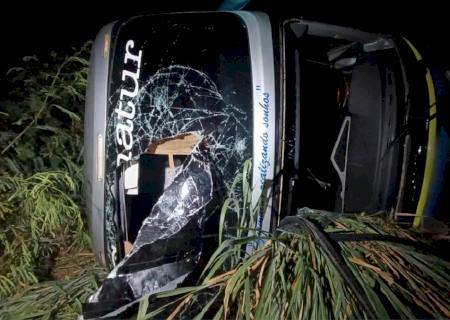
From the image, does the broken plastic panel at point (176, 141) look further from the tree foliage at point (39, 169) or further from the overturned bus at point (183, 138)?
the tree foliage at point (39, 169)

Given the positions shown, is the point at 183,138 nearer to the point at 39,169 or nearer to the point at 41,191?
the point at 41,191

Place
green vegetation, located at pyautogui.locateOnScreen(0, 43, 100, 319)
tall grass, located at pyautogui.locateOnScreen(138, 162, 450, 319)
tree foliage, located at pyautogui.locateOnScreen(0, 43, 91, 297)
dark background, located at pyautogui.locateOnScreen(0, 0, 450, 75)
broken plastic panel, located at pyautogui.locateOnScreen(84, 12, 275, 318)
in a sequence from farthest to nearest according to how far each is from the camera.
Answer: dark background, located at pyautogui.locateOnScreen(0, 0, 450, 75), tree foliage, located at pyautogui.locateOnScreen(0, 43, 91, 297), green vegetation, located at pyautogui.locateOnScreen(0, 43, 100, 319), broken plastic panel, located at pyautogui.locateOnScreen(84, 12, 275, 318), tall grass, located at pyautogui.locateOnScreen(138, 162, 450, 319)

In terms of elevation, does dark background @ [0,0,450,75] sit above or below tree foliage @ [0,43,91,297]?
above

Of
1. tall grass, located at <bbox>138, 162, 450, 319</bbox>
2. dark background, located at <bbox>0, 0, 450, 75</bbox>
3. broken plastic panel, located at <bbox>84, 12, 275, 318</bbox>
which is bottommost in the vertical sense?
tall grass, located at <bbox>138, 162, 450, 319</bbox>

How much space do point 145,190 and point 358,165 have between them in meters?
1.32

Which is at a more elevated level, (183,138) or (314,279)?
(183,138)

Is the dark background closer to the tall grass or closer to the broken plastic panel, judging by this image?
the broken plastic panel

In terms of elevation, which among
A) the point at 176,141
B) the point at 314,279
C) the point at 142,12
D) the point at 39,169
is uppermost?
the point at 142,12

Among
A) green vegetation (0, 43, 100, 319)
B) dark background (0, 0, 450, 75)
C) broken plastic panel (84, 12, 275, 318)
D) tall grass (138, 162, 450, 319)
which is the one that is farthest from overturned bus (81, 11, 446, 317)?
dark background (0, 0, 450, 75)

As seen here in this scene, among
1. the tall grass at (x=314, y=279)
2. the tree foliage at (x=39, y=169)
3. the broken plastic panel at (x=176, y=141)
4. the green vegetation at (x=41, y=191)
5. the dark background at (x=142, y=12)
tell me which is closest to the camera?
the tall grass at (x=314, y=279)

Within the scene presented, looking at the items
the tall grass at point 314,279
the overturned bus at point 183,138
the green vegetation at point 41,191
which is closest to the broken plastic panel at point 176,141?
the overturned bus at point 183,138

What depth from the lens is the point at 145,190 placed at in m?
2.21

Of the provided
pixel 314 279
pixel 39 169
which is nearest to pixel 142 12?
pixel 39 169

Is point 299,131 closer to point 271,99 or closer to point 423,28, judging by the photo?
point 271,99
